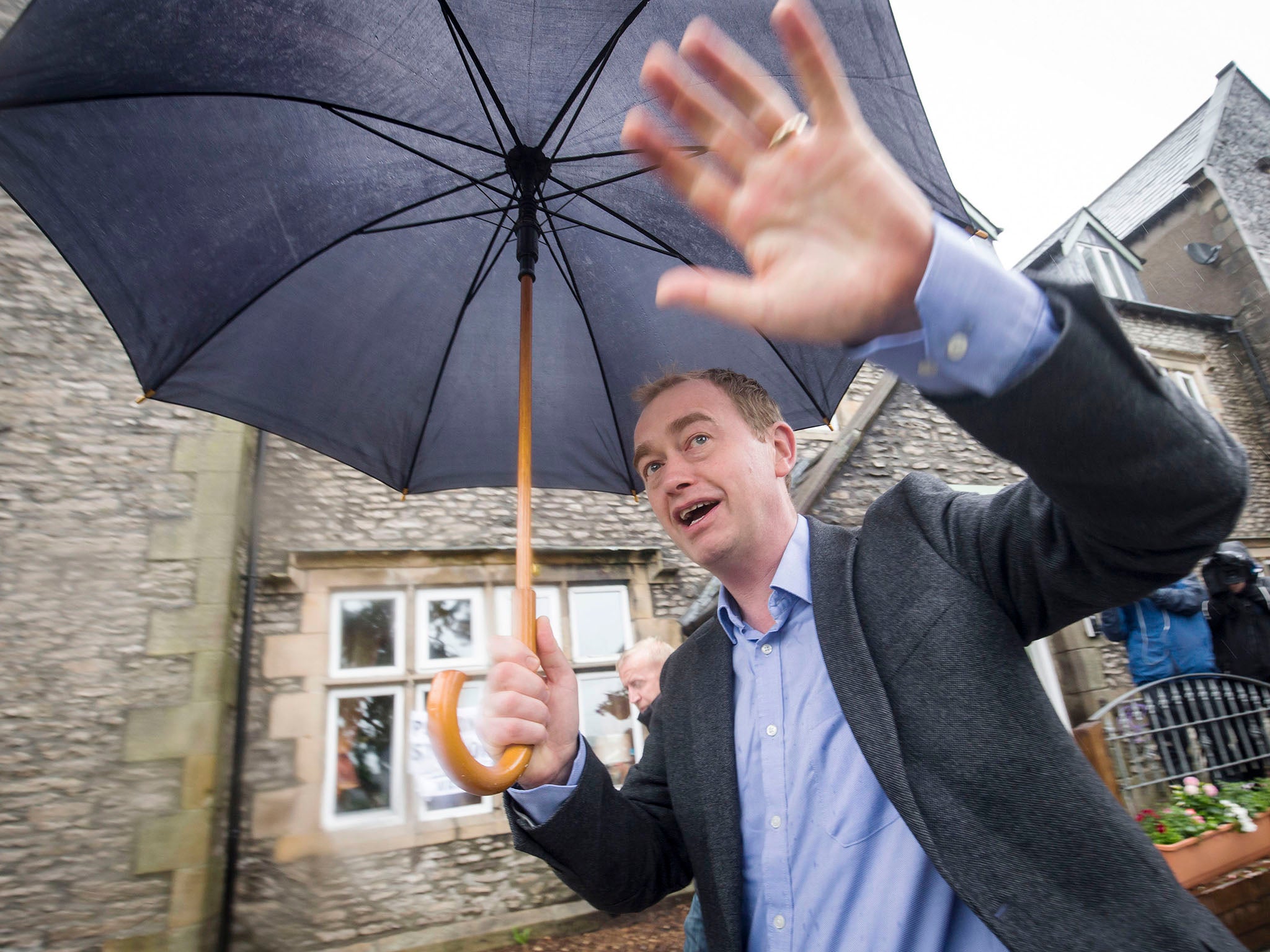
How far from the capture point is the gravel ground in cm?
525

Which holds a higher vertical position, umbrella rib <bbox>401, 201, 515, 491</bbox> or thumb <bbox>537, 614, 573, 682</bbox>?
umbrella rib <bbox>401, 201, 515, 491</bbox>

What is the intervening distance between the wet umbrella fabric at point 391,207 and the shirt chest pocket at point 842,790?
131 centimetres

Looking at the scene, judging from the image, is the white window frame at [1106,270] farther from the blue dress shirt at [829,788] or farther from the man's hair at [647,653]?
the blue dress shirt at [829,788]

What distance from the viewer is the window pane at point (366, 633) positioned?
5898 mm

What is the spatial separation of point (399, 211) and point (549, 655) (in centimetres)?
133

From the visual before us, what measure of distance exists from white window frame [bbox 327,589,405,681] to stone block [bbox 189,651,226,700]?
82cm

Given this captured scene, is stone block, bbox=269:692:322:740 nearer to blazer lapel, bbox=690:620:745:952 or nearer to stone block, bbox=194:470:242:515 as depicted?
stone block, bbox=194:470:242:515

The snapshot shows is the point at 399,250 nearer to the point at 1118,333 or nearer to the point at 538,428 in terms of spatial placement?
the point at 538,428

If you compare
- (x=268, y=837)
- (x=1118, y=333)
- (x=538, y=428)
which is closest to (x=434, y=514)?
(x=268, y=837)

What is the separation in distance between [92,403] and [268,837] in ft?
12.9

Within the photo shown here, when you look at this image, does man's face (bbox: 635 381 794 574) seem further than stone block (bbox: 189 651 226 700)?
No

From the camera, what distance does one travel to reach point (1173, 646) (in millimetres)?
5195

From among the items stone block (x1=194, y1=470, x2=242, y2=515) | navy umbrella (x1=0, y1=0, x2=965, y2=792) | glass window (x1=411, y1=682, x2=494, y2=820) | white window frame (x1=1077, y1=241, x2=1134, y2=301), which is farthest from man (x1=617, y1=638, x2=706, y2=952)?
white window frame (x1=1077, y1=241, x2=1134, y2=301)

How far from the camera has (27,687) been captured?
480 cm
